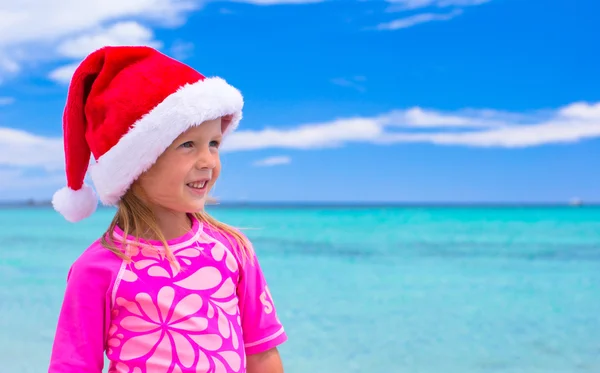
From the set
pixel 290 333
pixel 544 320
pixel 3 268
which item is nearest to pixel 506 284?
pixel 544 320

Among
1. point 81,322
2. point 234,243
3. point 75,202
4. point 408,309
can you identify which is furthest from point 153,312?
point 408,309

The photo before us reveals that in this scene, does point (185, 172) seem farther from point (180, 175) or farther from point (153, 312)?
point (153, 312)

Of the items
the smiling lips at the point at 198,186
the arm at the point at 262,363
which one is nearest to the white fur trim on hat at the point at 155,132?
the smiling lips at the point at 198,186

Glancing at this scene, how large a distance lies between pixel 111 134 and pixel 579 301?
266 inches

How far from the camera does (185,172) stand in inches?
63.7

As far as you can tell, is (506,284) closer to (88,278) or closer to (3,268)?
(3,268)

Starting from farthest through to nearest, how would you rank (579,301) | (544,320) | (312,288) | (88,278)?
1. (312,288)
2. (579,301)
3. (544,320)
4. (88,278)

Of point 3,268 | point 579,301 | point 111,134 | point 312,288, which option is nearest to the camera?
point 111,134

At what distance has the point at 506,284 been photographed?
8.62 meters

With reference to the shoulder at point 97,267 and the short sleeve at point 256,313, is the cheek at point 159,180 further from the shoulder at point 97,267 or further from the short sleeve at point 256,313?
Result: the short sleeve at point 256,313

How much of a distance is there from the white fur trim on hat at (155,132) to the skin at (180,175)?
0.02 m

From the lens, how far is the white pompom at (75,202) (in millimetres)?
1764

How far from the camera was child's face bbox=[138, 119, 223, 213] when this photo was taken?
1.62 m

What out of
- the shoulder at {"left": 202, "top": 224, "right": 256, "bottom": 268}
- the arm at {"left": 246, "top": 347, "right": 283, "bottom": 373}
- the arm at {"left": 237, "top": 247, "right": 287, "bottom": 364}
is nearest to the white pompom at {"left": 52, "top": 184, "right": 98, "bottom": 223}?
the shoulder at {"left": 202, "top": 224, "right": 256, "bottom": 268}
